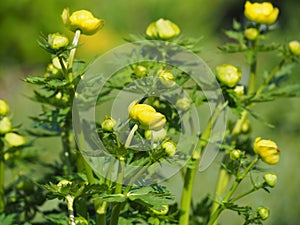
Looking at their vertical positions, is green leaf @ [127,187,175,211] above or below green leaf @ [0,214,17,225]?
above

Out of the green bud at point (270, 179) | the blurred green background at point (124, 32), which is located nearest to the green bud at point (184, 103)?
the green bud at point (270, 179)

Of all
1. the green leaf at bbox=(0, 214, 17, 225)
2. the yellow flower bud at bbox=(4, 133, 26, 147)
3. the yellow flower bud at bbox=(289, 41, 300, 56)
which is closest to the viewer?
the green leaf at bbox=(0, 214, 17, 225)

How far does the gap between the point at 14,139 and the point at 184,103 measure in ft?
1.03

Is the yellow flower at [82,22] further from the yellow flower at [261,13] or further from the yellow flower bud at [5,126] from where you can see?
the yellow flower at [261,13]

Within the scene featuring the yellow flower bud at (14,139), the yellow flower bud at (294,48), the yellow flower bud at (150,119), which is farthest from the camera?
the yellow flower bud at (294,48)

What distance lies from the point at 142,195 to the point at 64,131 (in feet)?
1.09

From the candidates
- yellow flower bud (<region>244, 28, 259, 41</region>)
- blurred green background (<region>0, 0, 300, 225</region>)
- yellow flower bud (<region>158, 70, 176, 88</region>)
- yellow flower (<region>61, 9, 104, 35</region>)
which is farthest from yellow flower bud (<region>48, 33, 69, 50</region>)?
blurred green background (<region>0, 0, 300, 225</region>)

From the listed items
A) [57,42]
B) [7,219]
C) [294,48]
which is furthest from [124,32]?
[57,42]

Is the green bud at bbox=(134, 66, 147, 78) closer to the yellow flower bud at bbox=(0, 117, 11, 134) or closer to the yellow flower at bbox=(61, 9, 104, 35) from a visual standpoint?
the yellow flower at bbox=(61, 9, 104, 35)

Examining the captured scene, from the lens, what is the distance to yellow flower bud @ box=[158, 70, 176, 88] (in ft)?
3.20

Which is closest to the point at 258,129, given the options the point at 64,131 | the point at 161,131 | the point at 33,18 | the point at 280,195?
the point at 280,195

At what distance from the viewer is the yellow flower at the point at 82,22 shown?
Result: 0.94 meters

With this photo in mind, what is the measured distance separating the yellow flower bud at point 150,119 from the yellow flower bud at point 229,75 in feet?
0.88

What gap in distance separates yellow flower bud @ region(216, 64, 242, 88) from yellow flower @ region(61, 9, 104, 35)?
24 centimetres
